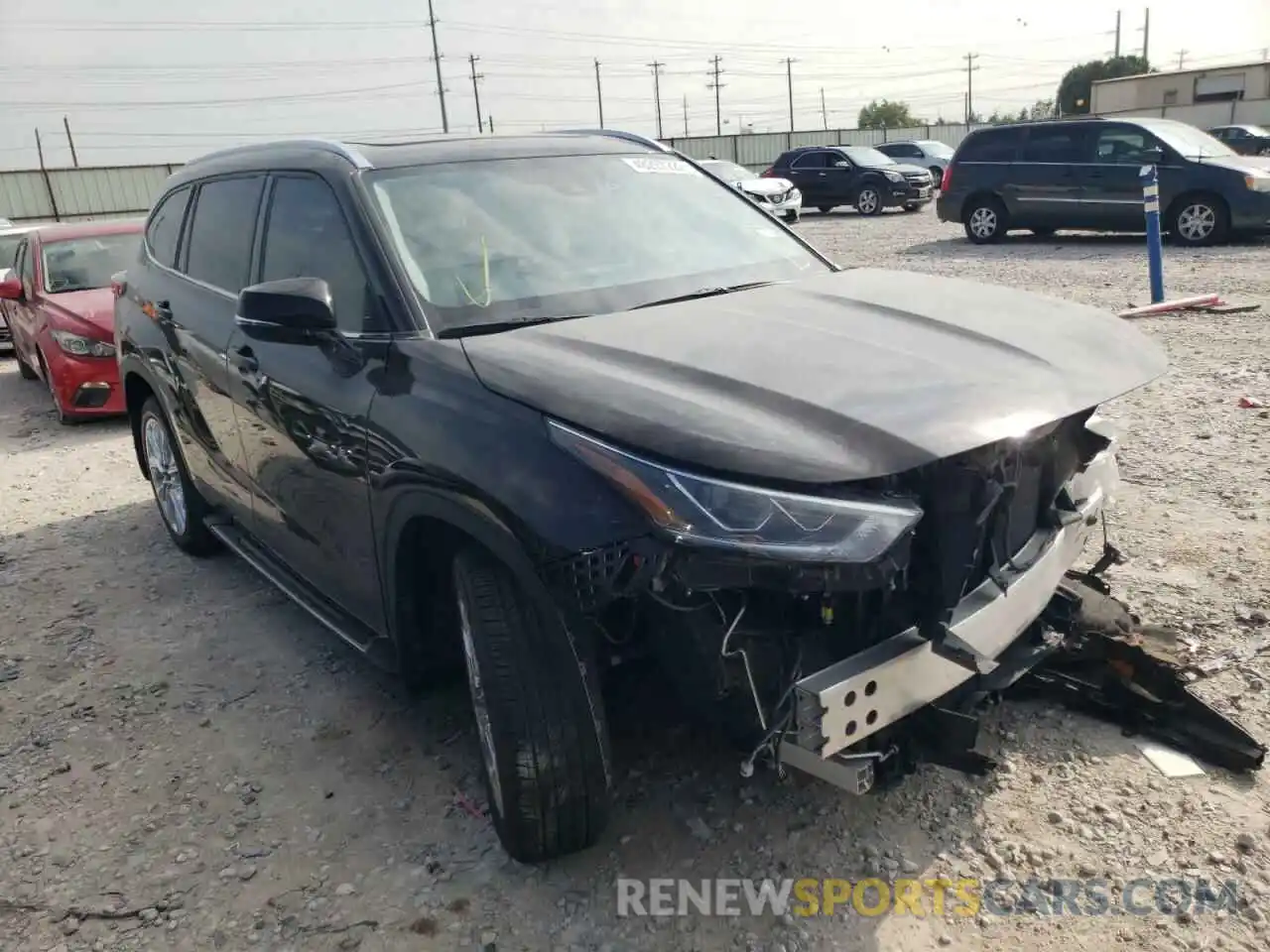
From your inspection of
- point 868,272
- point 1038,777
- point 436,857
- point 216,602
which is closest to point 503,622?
point 436,857

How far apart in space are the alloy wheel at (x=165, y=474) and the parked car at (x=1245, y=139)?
29414 millimetres

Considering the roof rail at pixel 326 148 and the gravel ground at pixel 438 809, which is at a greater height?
the roof rail at pixel 326 148

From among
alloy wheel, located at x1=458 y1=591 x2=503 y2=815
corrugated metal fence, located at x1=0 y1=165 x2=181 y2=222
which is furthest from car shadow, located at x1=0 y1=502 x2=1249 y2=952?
→ corrugated metal fence, located at x1=0 y1=165 x2=181 y2=222

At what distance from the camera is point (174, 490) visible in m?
5.14

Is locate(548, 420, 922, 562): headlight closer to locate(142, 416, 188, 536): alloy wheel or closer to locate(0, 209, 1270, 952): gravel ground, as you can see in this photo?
locate(0, 209, 1270, 952): gravel ground

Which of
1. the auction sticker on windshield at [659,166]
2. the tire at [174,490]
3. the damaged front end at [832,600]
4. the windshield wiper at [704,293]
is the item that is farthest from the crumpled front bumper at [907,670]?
the tire at [174,490]

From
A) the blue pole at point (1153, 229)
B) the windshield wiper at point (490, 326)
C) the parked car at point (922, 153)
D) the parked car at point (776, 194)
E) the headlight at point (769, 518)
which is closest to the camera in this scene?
the headlight at point (769, 518)

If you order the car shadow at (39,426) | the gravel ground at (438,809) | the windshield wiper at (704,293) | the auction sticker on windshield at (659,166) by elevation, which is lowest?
the gravel ground at (438,809)

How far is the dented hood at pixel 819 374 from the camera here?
6.86 feet

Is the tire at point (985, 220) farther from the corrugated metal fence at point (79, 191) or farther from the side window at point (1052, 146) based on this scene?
the corrugated metal fence at point (79, 191)

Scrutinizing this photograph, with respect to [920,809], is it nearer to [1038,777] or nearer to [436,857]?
[1038,777]

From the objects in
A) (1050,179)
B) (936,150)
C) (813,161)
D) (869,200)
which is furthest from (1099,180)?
(936,150)

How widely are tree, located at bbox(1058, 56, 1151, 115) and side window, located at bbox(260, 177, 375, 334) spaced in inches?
3112

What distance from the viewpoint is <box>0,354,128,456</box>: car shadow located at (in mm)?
7801
